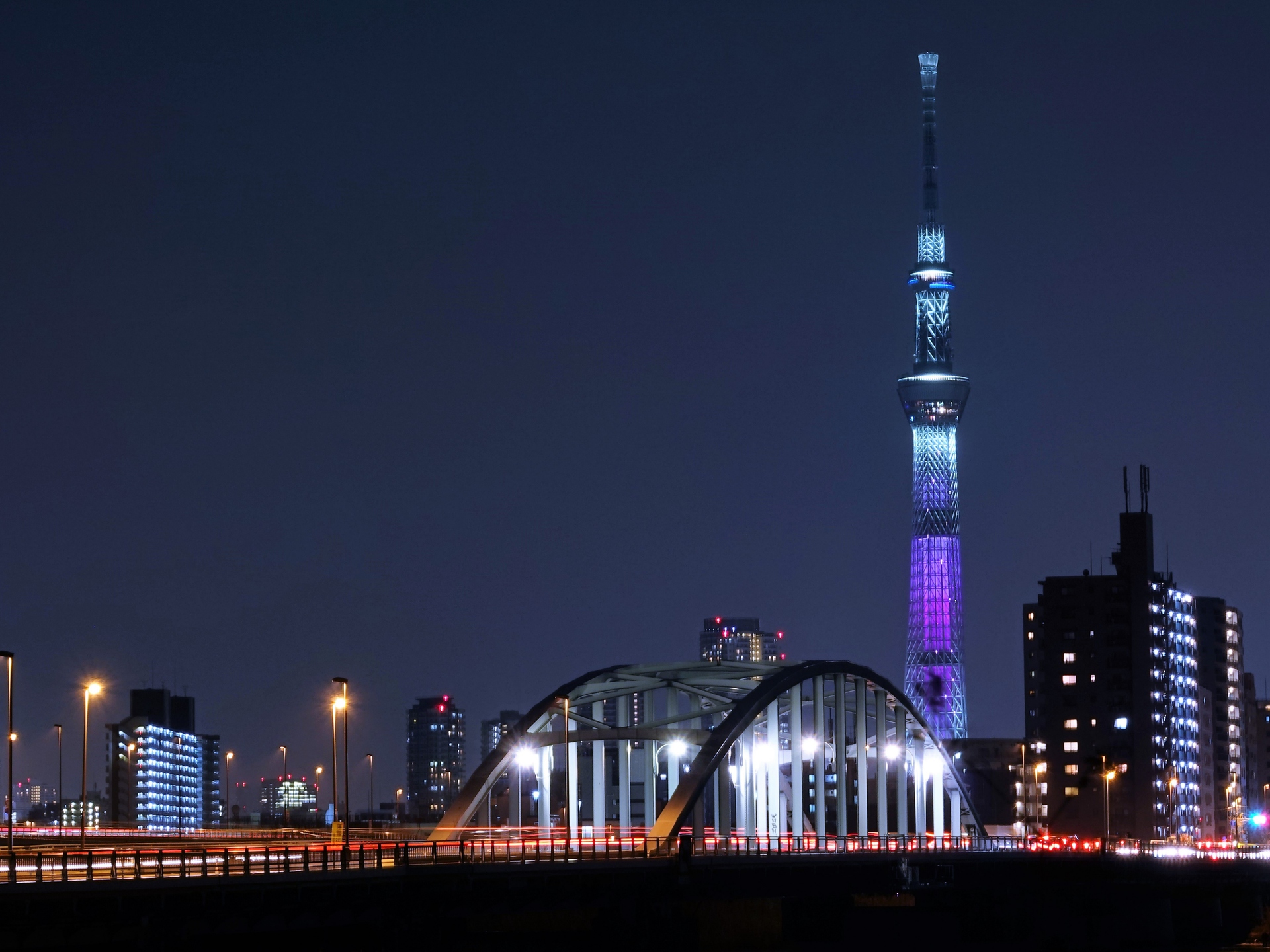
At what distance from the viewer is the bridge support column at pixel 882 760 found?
110562 mm

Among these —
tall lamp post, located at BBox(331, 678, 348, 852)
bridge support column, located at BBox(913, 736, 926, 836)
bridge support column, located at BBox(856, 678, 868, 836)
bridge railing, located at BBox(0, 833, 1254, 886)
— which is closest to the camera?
bridge railing, located at BBox(0, 833, 1254, 886)

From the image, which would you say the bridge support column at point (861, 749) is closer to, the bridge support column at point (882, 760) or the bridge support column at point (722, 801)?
the bridge support column at point (882, 760)

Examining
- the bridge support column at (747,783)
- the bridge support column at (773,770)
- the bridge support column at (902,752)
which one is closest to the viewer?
the bridge support column at (747,783)

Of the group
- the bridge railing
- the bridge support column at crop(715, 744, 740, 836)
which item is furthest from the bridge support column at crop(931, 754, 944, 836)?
the bridge support column at crop(715, 744, 740, 836)

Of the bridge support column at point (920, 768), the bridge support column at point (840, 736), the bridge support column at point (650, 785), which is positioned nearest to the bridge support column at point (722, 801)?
the bridge support column at point (650, 785)

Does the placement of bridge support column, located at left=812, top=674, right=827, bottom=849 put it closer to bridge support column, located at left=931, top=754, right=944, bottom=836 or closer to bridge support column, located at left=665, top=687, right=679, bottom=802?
bridge support column, located at left=665, top=687, right=679, bottom=802

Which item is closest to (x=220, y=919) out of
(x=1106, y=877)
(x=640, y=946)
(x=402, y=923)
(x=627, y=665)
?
(x=402, y=923)

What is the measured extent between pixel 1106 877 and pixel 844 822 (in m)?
18.1

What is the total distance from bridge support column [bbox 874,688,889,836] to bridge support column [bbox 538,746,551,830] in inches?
674

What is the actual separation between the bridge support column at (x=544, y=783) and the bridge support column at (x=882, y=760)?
674 inches

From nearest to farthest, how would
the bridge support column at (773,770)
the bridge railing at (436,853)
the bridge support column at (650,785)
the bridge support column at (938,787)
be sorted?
the bridge railing at (436,853)
the bridge support column at (650,785)
the bridge support column at (773,770)
the bridge support column at (938,787)

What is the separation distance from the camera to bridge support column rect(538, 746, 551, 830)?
340ft

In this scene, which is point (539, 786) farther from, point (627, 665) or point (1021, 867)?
point (1021, 867)

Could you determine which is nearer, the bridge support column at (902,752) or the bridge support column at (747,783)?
the bridge support column at (747,783)
